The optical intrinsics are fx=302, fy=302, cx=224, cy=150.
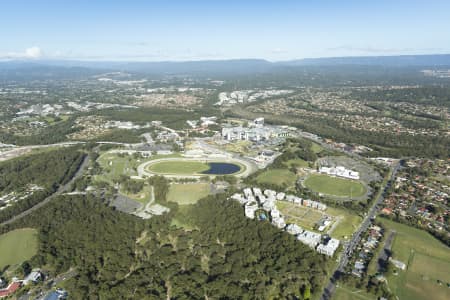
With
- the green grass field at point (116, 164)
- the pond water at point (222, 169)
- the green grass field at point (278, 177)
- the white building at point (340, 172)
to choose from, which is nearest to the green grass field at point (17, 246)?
the green grass field at point (116, 164)

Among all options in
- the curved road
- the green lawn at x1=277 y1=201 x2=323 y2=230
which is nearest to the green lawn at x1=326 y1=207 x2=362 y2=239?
the green lawn at x1=277 y1=201 x2=323 y2=230

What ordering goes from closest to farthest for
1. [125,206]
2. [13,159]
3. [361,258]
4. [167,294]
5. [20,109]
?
[167,294] < [361,258] < [125,206] < [13,159] < [20,109]

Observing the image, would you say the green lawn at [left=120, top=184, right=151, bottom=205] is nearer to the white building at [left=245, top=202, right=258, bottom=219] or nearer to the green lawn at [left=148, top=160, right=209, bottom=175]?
the green lawn at [left=148, top=160, right=209, bottom=175]

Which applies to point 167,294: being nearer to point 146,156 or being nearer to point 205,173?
point 205,173

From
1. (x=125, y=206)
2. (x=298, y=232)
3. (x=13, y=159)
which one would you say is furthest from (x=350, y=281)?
(x=13, y=159)

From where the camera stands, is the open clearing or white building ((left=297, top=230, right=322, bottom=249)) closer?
white building ((left=297, top=230, right=322, bottom=249))
